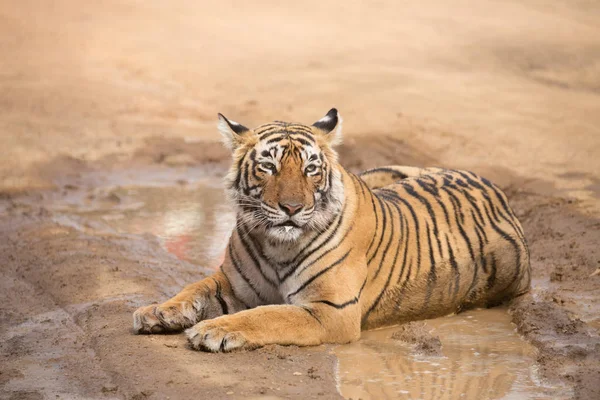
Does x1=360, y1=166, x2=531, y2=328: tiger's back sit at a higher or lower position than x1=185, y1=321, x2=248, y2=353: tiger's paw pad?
higher

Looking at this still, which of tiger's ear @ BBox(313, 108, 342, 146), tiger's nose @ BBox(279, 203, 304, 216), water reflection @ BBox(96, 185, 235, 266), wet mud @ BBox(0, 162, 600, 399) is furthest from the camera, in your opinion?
water reflection @ BBox(96, 185, 235, 266)

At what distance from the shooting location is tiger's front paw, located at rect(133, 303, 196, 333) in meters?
4.61

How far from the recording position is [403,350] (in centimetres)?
471

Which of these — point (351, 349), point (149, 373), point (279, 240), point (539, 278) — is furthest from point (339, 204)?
point (539, 278)

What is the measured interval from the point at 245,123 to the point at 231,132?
5.19 m

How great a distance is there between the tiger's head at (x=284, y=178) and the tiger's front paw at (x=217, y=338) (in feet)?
1.85

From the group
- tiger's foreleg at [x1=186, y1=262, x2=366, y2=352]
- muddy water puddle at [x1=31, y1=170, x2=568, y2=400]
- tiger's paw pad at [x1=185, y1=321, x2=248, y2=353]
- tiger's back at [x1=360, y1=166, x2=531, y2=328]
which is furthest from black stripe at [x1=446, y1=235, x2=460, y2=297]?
tiger's paw pad at [x1=185, y1=321, x2=248, y2=353]

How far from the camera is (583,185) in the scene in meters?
7.88

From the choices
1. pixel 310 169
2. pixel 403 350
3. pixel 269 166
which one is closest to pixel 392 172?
pixel 310 169

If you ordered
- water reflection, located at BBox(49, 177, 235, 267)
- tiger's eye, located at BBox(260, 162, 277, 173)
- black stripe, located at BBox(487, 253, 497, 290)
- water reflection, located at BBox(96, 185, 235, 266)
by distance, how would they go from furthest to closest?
water reflection, located at BBox(49, 177, 235, 267)
water reflection, located at BBox(96, 185, 235, 266)
black stripe, located at BBox(487, 253, 497, 290)
tiger's eye, located at BBox(260, 162, 277, 173)

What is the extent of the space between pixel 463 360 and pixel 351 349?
560 mm

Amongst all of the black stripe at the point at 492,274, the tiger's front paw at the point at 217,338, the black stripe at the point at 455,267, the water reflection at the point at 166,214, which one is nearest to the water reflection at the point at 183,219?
the water reflection at the point at 166,214

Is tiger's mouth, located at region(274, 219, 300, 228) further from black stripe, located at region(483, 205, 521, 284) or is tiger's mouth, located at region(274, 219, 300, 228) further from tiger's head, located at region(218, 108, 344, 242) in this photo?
black stripe, located at region(483, 205, 521, 284)

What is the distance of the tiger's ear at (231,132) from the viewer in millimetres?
4918
